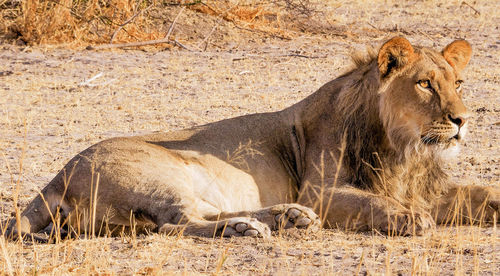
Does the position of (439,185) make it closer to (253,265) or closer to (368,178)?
(368,178)

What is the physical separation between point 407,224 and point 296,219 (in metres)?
0.61

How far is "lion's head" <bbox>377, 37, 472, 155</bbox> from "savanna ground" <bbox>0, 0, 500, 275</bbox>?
56cm

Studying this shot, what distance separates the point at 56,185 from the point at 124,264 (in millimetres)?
1124

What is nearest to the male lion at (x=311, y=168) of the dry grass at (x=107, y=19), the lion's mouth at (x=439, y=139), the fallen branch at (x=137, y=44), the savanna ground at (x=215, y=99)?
the lion's mouth at (x=439, y=139)

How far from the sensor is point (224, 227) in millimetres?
4086

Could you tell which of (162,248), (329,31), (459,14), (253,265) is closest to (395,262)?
(253,265)

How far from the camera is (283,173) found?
5.20 meters

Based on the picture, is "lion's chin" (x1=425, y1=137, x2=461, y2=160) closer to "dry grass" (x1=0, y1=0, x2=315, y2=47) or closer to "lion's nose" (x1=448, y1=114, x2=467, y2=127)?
"lion's nose" (x1=448, y1=114, x2=467, y2=127)

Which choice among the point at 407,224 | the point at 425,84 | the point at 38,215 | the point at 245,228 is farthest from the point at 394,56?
the point at 38,215

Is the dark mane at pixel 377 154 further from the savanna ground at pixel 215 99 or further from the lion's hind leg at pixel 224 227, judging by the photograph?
the lion's hind leg at pixel 224 227

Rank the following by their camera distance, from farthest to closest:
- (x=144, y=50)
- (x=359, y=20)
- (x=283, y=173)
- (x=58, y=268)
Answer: (x=359, y=20)
(x=144, y=50)
(x=283, y=173)
(x=58, y=268)

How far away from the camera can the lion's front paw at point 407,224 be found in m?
4.27

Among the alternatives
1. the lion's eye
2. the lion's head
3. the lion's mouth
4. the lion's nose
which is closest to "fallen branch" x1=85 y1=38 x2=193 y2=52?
the lion's head

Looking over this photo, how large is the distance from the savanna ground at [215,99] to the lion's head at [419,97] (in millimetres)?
565
